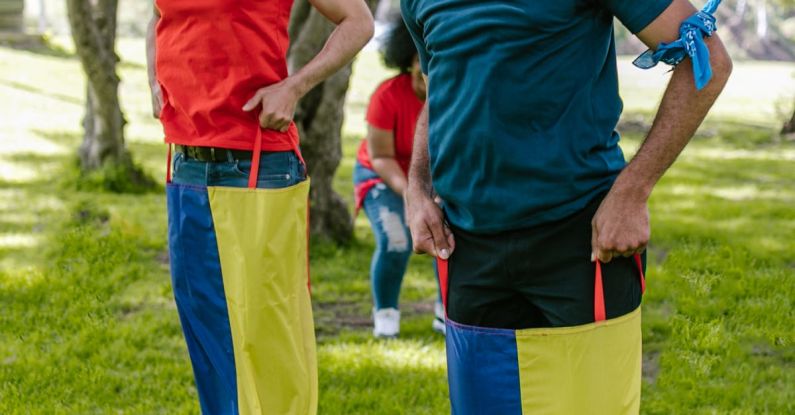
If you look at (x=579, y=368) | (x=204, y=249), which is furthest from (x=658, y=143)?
(x=204, y=249)

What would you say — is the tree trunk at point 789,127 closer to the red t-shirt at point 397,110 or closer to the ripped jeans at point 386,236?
the ripped jeans at point 386,236

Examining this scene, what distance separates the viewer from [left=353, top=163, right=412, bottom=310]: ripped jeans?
523 centimetres

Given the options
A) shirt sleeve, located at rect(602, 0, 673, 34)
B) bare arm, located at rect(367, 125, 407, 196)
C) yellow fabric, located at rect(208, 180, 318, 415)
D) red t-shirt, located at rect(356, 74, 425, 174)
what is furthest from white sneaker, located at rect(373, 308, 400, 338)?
shirt sleeve, located at rect(602, 0, 673, 34)

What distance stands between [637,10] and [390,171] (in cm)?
310

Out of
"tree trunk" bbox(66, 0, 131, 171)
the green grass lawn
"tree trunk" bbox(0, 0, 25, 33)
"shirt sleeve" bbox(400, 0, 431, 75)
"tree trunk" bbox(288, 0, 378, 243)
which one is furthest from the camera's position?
"tree trunk" bbox(0, 0, 25, 33)

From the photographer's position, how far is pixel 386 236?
5.26 metres

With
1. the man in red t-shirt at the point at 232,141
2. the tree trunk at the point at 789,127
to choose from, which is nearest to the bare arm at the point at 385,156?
the man in red t-shirt at the point at 232,141

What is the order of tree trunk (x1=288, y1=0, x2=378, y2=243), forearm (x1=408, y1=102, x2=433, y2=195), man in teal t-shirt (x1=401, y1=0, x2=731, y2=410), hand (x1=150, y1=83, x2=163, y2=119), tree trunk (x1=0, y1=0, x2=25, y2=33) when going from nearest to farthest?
man in teal t-shirt (x1=401, y1=0, x2=731, y2=410), forearm (x1=408, y1=102, x2=433, y2=195), hand (x1=150, y1=83, x2=163, y2=119), tree trunk (x1=288, y1=0, x2=378, y2=243), tree trunk (x1=0, y1=0, x2=25, y2=33)

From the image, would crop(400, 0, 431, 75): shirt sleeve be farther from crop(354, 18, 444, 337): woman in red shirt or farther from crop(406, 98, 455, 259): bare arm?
crop(354, 18, 444, 337): woman in red shirt

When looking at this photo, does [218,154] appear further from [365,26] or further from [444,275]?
[444,275]

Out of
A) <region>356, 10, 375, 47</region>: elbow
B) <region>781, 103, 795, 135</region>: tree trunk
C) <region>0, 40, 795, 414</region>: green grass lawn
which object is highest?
<region>356, 10, 375, 47</region>: elbow

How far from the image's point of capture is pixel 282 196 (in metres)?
2.95

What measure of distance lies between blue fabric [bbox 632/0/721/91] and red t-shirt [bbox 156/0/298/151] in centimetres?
130

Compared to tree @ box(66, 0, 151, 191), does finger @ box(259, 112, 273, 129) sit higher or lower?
higher
